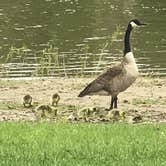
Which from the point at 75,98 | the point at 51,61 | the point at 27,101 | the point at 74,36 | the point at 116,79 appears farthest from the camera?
the point at 74,36

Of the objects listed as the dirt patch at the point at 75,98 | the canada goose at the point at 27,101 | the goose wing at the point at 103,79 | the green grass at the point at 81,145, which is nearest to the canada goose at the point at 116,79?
the goose wing at the point at 103,79

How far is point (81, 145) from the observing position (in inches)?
375

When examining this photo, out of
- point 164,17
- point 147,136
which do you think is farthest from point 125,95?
point 164,17

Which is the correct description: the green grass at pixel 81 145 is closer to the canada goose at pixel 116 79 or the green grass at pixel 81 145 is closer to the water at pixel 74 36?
the canada goose at pixel 116 79

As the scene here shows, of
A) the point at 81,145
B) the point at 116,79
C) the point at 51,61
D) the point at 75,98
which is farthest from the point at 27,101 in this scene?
the point at 51,61

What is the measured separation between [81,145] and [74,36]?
21.3 meters

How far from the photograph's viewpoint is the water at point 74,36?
898 inches

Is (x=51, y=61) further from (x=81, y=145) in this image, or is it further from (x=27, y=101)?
(x=81, y=145)

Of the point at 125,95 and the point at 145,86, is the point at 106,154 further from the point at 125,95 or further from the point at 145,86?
the point at 145,86

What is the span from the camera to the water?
2280 cm

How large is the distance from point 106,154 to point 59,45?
1916cm

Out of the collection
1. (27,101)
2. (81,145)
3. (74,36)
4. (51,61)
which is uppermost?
(81,145)

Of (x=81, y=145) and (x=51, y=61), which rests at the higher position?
(x=81, y=145)

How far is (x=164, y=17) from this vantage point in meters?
37.3
